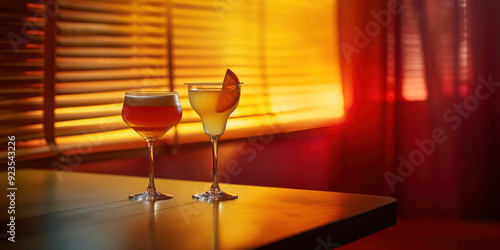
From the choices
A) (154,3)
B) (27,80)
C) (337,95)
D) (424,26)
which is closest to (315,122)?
(337,95)

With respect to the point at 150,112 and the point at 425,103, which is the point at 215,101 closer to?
the point at 150,112

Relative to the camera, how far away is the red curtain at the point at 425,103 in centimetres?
330

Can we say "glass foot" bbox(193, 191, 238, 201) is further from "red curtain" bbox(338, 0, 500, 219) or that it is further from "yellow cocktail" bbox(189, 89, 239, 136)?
"red curtain" bbox(338, 0, 500, 219)

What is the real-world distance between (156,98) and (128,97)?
0.17 ft

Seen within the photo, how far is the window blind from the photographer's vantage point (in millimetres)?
2121

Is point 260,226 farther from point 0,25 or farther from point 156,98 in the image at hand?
point 0,25

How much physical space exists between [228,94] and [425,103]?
7.97 feet

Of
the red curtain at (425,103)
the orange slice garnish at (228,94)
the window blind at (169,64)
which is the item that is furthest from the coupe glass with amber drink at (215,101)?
the red curtain at (425,103)

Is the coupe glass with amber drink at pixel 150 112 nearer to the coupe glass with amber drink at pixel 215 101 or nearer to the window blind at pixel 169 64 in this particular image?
the coupe glass with amber drink at pixel 215 101

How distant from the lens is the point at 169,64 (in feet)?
8.56

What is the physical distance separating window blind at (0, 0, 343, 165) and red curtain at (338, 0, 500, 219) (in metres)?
0.17

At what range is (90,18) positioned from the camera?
2289 mm

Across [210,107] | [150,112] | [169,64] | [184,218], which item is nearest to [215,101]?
[210,107]

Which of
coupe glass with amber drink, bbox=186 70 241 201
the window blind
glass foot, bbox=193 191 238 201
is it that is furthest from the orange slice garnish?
the window blind
